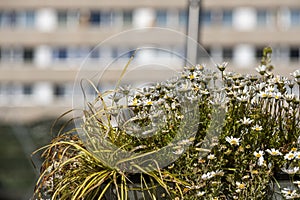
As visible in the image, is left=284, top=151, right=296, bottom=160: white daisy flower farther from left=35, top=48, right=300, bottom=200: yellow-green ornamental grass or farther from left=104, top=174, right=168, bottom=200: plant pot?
left=104, top=174, right=168, bottom=200: plant pot

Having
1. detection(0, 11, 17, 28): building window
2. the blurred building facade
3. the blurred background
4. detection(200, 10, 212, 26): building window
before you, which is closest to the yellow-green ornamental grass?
the blurred background

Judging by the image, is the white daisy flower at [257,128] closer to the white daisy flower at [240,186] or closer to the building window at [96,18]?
the white daisy flower at [240,186]

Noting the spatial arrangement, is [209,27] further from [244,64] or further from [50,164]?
[50,164]

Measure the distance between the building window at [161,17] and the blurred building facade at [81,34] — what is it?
1.3 inches

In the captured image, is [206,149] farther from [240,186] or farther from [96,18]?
[96,18]

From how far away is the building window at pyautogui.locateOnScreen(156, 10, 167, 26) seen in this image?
85.1 ft

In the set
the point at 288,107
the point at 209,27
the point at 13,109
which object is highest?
the point at 209,27

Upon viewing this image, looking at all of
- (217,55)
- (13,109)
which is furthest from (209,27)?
(13,109)

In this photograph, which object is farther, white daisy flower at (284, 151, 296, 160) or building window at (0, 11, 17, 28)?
building window at (0, 11, 17, 28)

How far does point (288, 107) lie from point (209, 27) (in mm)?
23687

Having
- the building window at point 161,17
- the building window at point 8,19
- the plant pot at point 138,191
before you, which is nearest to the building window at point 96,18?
the building window at point 161,17

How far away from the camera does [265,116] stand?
5.42ft

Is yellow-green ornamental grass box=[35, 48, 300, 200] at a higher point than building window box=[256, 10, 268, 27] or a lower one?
lower

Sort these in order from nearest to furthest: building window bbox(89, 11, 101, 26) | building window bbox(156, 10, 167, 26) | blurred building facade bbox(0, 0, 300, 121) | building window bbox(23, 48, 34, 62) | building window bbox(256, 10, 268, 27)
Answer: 1. blurred building facade bbox(0, 0, 300, 121)
2. building window bbox(256, 10, 268, 27)
3. building window bbox(156, 10, 167, 26)
4. building window bbox(89, 11, 101, 26)
5. building window bbox(23, 48, 34, 62)
